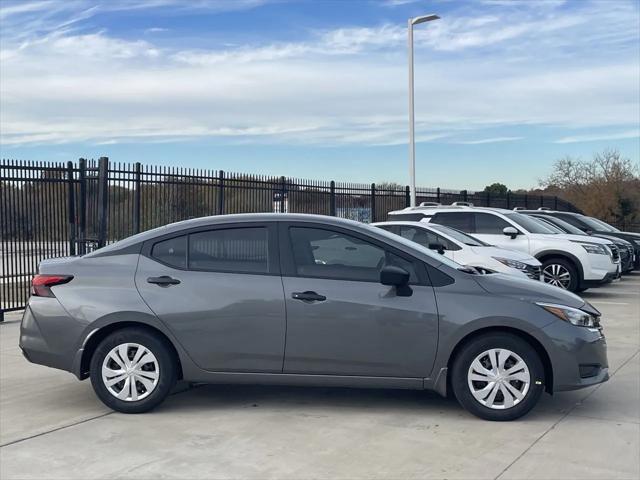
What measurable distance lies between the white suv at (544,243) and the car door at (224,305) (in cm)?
835

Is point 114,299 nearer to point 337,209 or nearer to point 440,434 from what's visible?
point 440,434

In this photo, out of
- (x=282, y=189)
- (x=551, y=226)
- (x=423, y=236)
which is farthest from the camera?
(x=282, y=189)

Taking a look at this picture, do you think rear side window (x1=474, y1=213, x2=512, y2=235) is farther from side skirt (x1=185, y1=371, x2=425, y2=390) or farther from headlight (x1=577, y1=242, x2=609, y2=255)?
side skirt (x1=185, y1=371, x2=425, y2=390)

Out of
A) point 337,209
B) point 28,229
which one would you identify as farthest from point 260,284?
point 337,209

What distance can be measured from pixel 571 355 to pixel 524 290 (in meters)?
0.59

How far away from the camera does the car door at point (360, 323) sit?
5.59 m

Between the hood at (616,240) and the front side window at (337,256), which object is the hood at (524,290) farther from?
the hood at (616,240)

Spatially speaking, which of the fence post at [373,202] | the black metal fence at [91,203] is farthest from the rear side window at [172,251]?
the fence post at [373,202]

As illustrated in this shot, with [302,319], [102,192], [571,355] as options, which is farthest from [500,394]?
[102,192]

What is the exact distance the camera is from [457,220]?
14.4 m

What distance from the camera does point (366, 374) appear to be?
18.5 feet

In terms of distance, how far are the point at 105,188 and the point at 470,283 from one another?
758 cm

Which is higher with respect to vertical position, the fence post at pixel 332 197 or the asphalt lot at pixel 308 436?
the fence post at pixel 332 197

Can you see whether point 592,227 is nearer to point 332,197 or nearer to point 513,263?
point 332,197
